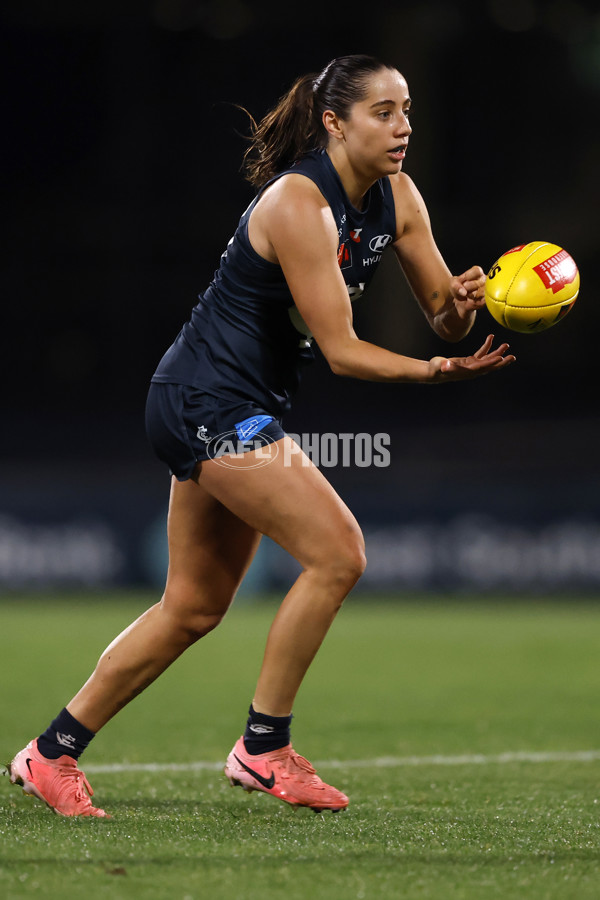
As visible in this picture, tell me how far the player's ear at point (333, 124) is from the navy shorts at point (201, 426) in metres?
0.85

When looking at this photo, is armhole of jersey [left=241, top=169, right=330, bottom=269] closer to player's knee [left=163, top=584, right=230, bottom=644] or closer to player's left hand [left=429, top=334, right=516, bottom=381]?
player's left hand [left=429, top=334, right=516, bottom=381]

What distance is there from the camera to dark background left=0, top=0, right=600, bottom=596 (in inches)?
651

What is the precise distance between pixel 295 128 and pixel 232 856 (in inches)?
85.8

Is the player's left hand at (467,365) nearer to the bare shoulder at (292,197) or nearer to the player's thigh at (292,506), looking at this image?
the player's thigh at (292,506)

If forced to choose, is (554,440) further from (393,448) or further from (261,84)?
(261,84)

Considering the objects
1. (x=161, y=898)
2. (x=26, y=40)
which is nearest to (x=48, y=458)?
(x=26, y=40)

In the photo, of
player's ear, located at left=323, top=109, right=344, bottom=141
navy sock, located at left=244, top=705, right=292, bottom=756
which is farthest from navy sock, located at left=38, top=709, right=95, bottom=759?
player's ear, located at left=323, top=109, right=344, bottom=141

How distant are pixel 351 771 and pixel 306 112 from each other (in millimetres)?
2477

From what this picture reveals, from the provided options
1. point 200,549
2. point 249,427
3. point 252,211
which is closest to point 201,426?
point 249,427

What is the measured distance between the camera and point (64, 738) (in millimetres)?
3754

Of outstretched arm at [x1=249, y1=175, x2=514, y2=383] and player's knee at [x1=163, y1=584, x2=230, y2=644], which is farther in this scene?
player's knee at [x1=163, y1=584, x2=230, y2=644]

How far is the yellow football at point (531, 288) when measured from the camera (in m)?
3.59

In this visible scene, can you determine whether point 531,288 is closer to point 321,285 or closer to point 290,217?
point 321,285

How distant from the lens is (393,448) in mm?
14055
